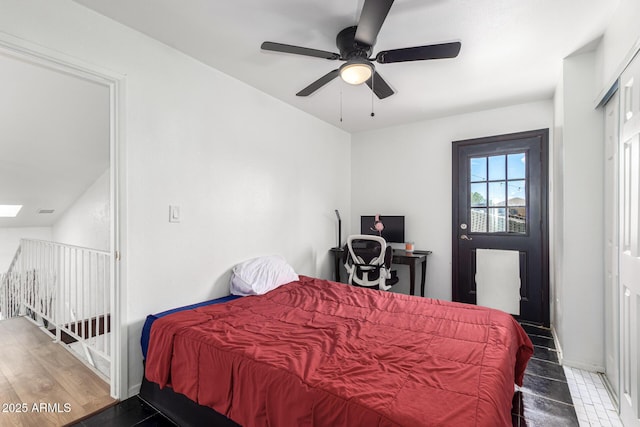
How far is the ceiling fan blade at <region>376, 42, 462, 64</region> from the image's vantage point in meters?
1.77

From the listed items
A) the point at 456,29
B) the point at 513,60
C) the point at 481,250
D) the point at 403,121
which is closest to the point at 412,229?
the point at 481,250

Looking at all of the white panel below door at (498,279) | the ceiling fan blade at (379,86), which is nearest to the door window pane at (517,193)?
the white panel below door at (498,279)

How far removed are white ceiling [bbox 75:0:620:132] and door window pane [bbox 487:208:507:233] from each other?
1292 mm

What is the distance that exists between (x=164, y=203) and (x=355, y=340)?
1639 mm

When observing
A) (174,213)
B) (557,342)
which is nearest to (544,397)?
(557,342)

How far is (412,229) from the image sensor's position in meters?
4.13

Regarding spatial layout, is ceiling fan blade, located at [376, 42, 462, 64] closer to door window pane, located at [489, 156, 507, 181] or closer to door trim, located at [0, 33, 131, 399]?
door trim, located at [0, 33, 131, 399]

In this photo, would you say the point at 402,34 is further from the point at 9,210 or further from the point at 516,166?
the point at 9,210

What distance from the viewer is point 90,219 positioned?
4172 mm

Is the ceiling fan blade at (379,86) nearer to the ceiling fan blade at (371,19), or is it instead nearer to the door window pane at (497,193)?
the ceiling fan blade at (371,19)

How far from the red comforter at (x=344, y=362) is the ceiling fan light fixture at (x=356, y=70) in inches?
61.8

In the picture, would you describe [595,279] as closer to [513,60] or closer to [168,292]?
[513,60]

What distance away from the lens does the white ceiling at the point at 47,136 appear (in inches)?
96.1

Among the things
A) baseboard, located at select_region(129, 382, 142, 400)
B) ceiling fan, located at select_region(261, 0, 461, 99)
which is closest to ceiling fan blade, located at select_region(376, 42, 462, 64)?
ceiling fan, located at select_region(261, 0, 461, 99)
